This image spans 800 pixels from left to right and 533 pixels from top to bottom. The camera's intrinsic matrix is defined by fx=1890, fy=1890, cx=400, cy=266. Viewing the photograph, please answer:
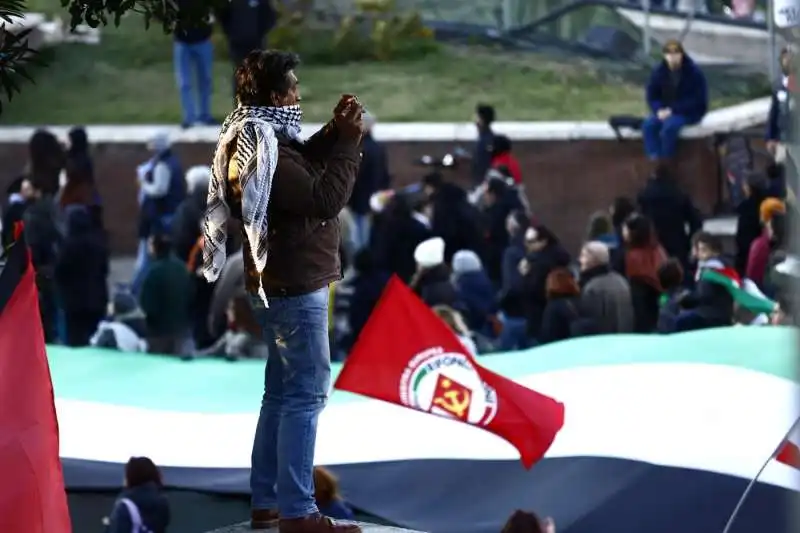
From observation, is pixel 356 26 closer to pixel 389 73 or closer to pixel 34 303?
pixel 389 73

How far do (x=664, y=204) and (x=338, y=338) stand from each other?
2.59 metres

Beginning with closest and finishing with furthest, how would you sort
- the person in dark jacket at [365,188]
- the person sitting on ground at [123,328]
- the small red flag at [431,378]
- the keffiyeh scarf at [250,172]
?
the keffiyeh scarf at [250,172]
the small red flag at [431,378]
the person sitting on ground at [123,328]
the person in dark jacket at [365,188]

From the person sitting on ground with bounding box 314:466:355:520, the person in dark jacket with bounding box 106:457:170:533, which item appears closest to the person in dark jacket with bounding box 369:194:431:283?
the person in dark jacket with bounding box 106:457:170:533

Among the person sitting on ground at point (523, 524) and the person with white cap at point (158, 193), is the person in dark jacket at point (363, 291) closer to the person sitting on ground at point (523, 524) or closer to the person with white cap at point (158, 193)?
the person with white cap at point (158, 193)

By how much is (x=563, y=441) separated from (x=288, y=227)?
10.8 ft

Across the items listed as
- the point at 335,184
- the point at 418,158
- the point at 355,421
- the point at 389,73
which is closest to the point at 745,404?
the point at 355,421

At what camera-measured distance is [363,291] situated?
39.2 ft

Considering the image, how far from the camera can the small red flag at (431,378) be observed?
26.0 feet

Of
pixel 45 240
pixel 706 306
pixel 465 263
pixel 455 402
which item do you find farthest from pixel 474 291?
pixel 455 402

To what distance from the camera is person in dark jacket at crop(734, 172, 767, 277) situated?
12156mm

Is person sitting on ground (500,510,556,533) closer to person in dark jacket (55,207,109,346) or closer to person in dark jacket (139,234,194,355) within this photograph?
person in dark jacket (139,234,194,355)

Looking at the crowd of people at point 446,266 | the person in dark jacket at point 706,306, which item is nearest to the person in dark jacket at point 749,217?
the crowd of people at point 446,266

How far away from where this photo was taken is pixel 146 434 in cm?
985

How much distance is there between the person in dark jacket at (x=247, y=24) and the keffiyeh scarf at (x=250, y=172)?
1021cm
